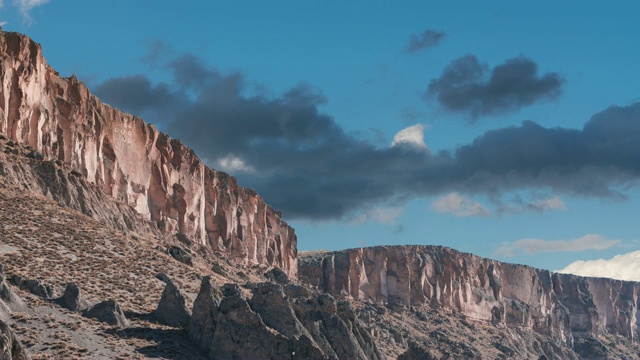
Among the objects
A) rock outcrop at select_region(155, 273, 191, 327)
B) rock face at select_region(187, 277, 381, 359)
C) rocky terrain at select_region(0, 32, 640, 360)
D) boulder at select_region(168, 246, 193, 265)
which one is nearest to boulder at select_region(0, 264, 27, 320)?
rocky terrain at select_region(0, 32, 640, 360)

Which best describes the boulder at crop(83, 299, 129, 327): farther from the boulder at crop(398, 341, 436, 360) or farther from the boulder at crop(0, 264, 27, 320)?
the boulder at crop(398, 341, 436, 360)

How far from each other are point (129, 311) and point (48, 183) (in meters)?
25.9

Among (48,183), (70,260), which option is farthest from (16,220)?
(48,183)

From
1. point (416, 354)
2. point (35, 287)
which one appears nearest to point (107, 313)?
point (35, 287)

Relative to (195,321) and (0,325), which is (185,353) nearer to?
(195,321)

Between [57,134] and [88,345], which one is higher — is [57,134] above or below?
above

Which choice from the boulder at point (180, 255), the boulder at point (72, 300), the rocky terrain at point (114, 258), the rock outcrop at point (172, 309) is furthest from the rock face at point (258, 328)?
the boulder at point (180, 255)

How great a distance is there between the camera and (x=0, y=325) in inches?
2130

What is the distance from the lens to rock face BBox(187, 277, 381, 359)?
75.8 m

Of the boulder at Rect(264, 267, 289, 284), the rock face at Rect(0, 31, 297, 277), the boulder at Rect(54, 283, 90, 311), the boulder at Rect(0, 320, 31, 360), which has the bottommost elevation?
the boulder at Rect(0, 320, 31, 360)

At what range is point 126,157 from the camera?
5153 inches

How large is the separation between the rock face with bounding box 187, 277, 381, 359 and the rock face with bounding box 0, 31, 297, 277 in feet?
101

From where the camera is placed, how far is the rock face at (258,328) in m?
75.8

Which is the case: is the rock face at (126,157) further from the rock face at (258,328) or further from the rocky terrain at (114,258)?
the rock face at (258,328)
